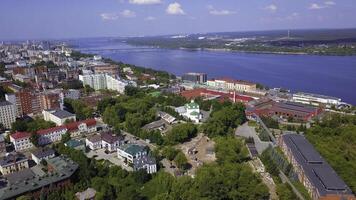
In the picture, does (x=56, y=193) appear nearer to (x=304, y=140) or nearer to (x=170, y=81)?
(x=304, y=140)

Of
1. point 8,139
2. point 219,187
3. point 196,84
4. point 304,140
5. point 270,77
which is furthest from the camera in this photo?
point 270,77

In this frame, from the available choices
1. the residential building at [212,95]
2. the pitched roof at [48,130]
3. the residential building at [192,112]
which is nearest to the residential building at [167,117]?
the residential building at [192,112]

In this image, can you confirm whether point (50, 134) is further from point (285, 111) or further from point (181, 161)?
point (285, 111)

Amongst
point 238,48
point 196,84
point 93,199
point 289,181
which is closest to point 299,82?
point 196,84

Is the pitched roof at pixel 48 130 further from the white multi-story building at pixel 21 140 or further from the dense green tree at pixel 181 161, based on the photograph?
the dense green tree at pixel 181 161

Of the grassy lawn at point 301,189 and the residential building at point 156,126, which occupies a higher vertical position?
the residential building at point 156,126

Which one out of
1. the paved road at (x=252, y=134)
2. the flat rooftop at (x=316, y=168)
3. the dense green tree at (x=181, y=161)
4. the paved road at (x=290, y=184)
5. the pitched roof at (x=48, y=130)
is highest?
the pitched roof at (x=48, y=130)
